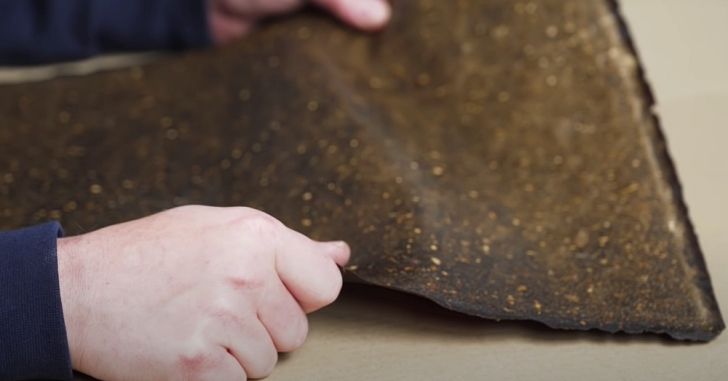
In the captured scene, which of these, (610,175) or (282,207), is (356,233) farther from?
(610,175)

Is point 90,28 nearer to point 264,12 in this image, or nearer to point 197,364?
point 264,12

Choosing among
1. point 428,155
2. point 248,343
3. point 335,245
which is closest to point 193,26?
point 428,155

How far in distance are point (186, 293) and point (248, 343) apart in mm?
75

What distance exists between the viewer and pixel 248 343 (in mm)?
782

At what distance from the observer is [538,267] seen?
914 millimetres

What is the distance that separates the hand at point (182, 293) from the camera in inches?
29.7

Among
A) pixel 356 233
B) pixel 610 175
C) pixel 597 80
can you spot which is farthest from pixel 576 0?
pixel 356 233

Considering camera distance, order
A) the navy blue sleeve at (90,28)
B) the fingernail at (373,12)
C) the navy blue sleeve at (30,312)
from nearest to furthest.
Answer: the navy blue sleeve at (30,312) < the fingernail at (373,12) < the navy blue sleeve at (90,28)

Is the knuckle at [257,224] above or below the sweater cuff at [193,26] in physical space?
below

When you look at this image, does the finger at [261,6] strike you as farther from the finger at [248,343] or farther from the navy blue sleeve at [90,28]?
the finger at [248,343]

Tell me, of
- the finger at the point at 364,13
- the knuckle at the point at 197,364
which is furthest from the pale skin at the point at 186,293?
the finger at the point at 364,13

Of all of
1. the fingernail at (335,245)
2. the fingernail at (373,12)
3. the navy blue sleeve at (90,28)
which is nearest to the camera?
the fingernail at (335,245)

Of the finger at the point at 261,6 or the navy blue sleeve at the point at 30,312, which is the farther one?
the finger at the point at 261,6

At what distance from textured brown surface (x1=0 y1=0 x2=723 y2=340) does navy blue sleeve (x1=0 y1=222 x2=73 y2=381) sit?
8.7 inches
